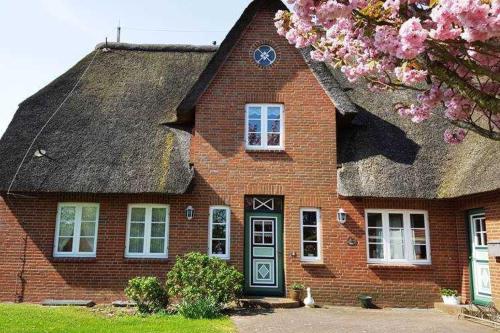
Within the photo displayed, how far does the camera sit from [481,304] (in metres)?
11.6

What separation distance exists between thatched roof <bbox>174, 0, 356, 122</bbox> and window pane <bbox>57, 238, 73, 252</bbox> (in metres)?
4.54

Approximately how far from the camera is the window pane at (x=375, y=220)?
1276cm

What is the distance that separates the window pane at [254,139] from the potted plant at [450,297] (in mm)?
6291

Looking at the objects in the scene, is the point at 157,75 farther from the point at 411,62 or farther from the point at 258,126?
the point at 411,62

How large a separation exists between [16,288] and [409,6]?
1162cm

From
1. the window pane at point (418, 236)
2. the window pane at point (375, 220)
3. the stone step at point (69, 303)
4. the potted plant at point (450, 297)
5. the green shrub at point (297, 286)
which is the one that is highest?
the window pane at point (375, 220)

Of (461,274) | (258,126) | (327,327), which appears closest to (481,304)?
(461,274)

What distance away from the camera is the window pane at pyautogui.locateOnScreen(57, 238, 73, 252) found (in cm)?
1245

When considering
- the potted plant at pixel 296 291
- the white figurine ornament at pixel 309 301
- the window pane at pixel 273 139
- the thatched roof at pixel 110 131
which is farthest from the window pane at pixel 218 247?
the window pane at pixel 273 139

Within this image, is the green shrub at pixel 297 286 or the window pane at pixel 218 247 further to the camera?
the window pane at pixel 218 247

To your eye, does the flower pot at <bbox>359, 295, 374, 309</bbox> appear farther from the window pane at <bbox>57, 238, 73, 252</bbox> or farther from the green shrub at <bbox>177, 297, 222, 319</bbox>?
the window pane at <bbox>57, 238, 73, 252</bbox>

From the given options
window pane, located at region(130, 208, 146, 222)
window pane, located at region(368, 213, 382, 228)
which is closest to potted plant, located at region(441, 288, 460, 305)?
window pane, located at region(368, 213, 382, 228)

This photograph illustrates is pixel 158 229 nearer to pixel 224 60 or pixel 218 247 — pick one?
pixel 218 247

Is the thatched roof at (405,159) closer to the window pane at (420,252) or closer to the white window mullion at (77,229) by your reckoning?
the window pane at (420,252)
